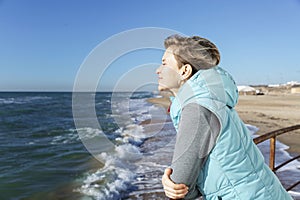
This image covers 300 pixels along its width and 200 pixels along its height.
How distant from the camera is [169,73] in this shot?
1.08 m

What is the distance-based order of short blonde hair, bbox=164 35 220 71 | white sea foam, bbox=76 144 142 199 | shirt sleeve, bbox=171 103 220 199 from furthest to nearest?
white sea foam, bbox=76 144 142 199, short blonde hair, bbox=164 35 220 71, shirt sleeve, bbox=171 103 220 199

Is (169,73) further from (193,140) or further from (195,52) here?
(193,140)

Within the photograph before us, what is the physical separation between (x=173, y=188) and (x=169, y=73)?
44 centimetres

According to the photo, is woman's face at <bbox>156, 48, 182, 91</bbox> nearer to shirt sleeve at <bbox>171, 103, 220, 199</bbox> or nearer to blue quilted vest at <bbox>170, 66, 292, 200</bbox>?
blue quilted vest at <bbox>170, 66, 292, 200</bbox>

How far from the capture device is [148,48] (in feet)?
4.47

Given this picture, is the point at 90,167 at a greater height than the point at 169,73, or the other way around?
the point at 169,73

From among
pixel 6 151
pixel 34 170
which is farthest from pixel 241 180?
pixel 6 151

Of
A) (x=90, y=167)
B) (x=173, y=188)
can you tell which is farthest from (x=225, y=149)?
(x=90, y=167)

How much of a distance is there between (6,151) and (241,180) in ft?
39.1

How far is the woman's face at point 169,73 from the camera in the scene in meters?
1.07

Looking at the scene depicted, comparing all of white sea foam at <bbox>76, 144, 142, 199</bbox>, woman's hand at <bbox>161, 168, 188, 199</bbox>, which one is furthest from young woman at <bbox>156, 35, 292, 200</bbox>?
white sea foam at <bbox>76, 144, 142, 199</bbox>

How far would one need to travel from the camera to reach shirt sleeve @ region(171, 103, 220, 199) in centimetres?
88

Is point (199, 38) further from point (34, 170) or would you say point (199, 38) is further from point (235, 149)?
point (34, 170)

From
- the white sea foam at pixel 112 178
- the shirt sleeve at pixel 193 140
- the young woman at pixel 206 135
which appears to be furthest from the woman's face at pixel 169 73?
the white sea foam at pixel 112 178
